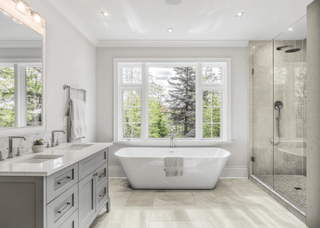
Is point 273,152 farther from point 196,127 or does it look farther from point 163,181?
point 163,181

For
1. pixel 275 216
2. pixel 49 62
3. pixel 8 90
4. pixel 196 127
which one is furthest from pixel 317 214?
pixel 49 62

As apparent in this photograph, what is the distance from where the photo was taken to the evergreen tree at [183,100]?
4129 millimetres

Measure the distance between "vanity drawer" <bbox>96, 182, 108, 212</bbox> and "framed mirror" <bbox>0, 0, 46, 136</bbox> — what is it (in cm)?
90

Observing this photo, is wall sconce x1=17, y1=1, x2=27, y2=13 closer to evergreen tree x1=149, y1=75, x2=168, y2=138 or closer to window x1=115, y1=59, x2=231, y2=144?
window x1=115, y1=59, x2=231, y2=144

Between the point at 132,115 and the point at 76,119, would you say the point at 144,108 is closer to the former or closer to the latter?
the point at 132,115

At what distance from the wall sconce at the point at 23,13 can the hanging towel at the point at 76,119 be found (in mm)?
982

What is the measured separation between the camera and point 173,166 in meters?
3.14

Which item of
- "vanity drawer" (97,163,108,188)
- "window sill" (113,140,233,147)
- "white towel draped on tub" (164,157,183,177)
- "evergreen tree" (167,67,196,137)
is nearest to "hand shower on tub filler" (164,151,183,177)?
"white towel draped on tub" (164,157,183,177)

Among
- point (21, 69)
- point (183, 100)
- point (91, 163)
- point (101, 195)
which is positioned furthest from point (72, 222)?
point (183, 100)

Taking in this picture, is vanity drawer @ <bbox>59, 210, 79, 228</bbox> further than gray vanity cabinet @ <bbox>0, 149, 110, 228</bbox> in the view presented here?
Yes

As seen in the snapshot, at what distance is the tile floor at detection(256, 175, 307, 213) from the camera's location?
245cm

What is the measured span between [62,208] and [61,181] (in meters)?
0.20

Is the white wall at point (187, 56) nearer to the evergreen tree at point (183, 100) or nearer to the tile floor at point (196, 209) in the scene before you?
the evergreen tree at point (183, 100)

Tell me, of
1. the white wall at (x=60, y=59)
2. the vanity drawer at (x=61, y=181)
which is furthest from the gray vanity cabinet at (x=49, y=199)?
the white wall at (x=60, y=59)
